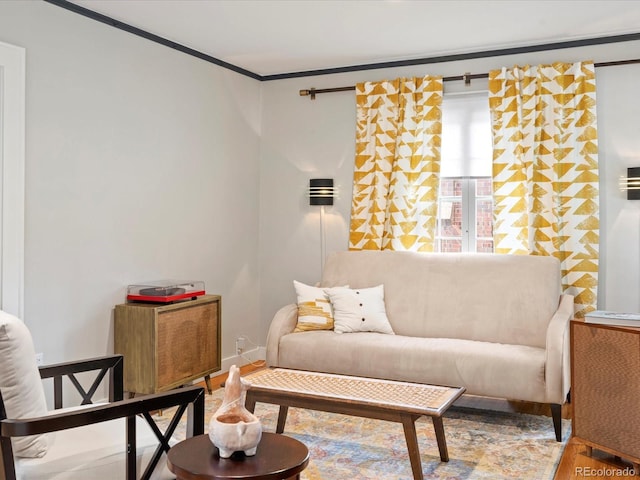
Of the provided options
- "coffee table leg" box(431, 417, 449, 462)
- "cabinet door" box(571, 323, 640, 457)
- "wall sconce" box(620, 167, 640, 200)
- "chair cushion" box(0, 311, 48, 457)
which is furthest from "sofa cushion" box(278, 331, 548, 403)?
"chair cushion" box(0, 311, 48, 457)

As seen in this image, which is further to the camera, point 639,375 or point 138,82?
point 138,82

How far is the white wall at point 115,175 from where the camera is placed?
365cm

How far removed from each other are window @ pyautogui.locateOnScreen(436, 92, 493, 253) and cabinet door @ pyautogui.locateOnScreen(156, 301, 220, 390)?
192 cm

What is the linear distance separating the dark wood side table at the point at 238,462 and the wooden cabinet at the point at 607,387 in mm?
1833

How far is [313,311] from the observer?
4.48 m

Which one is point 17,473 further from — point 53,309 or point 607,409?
point 607,409

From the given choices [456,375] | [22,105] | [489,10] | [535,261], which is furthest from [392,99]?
[22,105]

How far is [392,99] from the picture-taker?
5152 mm

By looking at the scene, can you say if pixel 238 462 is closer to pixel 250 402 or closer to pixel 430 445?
pixel 250 402

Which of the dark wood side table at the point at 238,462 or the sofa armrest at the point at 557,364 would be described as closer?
the dark wood side table at the point at 238,462

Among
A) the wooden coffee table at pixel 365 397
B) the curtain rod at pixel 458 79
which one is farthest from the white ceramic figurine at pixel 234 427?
the curtain rod at pixel 458 79

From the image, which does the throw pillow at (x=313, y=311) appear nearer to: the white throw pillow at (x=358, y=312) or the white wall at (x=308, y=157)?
the white throw pillow at (x=358, y=312)

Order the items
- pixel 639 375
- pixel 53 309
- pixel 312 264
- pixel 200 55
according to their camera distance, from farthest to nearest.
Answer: pixel 312 264
pixel 200 55
pixel 53 309
pixel 639 375

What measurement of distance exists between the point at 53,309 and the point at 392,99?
2.98 m
